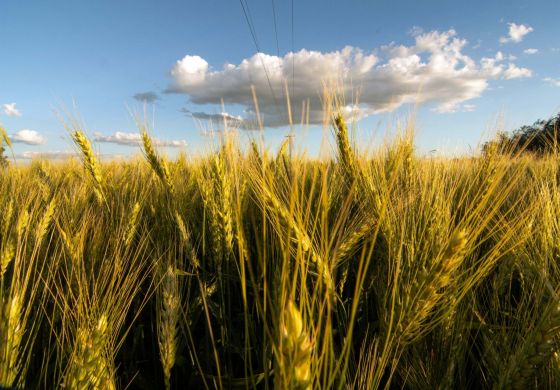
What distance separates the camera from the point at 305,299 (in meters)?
0.64

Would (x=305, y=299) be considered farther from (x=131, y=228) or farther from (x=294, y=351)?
(x=131, y=228)

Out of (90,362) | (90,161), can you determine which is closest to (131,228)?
(90,161)

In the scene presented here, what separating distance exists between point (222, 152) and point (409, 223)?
85 cm

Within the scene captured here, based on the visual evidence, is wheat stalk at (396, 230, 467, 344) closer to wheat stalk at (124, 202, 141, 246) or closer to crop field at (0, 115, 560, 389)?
crop field at (0, 115, 560, 389)

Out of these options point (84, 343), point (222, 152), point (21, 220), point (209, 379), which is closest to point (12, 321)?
point (84, 343)

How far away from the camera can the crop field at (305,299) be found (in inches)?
26.5

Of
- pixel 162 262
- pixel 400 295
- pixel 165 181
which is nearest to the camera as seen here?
pixel 400 295

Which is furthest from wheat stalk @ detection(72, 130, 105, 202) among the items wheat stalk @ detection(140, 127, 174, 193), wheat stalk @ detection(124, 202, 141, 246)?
wheat stalk @ detection(124, 202, 141, 246)

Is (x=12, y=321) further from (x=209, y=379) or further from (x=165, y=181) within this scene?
(x=165, y=181)

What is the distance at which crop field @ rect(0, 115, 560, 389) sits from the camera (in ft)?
2.21

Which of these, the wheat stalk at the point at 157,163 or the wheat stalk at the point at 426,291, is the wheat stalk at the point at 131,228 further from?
the wheat stalk at the point at 426,291

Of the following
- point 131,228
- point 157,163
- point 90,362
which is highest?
point 157,163

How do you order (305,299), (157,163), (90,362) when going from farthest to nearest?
1. (157,163)
2. (90,362)
3. (305,299)

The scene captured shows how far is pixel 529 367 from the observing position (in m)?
0.78
